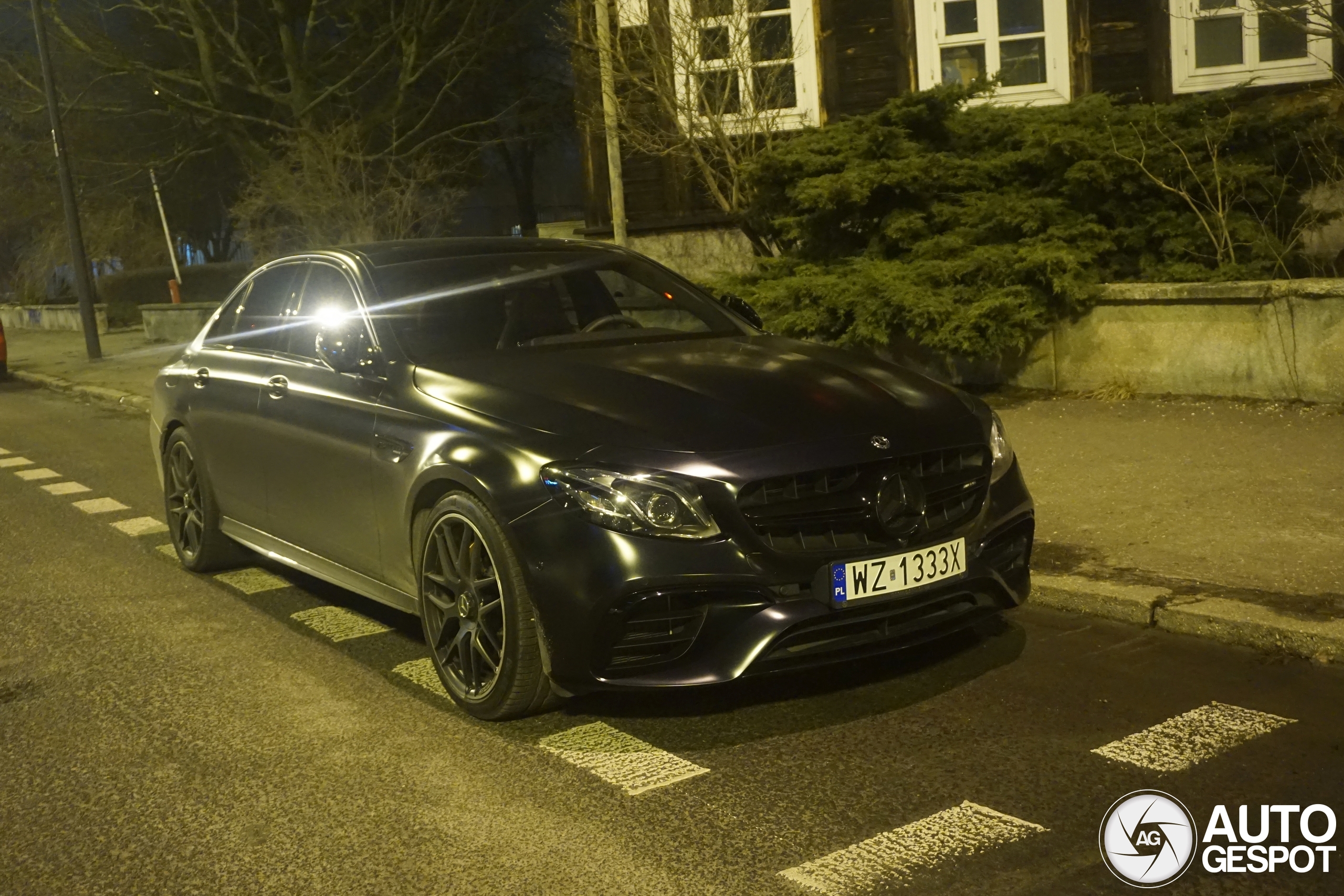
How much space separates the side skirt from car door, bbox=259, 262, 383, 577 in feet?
0.13

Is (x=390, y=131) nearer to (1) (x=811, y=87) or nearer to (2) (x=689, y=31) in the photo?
(1) (x=811, y=87)

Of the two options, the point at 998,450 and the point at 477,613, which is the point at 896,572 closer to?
the point at 998,450

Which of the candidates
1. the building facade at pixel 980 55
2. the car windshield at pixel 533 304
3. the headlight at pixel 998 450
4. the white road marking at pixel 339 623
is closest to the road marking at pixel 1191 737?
the headlight at pixel 998 450

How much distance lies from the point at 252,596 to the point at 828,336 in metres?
5.56

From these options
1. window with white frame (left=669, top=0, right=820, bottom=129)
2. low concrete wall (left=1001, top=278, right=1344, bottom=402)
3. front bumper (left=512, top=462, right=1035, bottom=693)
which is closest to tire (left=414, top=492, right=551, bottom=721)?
front bumper (left=512, top=462, right=1035, bottom=693)

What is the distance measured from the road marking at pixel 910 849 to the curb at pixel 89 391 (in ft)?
44.1

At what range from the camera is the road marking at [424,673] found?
5.60 meters

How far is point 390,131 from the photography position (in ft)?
104

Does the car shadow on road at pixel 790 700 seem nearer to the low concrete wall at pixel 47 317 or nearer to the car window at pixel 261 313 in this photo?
the car window at pixel 261 313

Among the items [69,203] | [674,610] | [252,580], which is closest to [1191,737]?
[674,610]

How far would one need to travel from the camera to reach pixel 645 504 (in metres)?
4.62

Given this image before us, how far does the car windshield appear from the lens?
5934 millimetres

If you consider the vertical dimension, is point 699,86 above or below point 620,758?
above

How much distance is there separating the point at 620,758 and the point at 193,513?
3.80 meters
